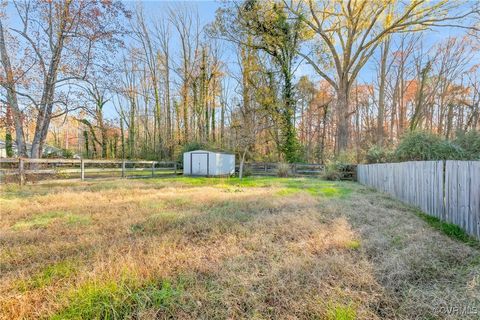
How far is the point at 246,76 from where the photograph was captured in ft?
59.2

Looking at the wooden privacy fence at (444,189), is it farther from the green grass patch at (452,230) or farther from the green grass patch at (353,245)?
the green grass patch at (353,245)

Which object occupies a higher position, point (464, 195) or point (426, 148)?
point (426, 148)

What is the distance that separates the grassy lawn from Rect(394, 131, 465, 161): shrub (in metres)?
3.26

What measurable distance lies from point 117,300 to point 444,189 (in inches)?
195

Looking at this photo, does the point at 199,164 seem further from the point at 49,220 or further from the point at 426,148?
the point at 426,148

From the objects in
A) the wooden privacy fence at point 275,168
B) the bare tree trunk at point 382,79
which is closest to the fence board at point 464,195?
the wooden privacy fence at point 275,168

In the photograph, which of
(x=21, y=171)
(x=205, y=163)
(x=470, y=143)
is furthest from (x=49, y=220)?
(x=205, y=163)

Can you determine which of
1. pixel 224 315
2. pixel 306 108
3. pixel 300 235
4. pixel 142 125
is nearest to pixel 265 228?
pixel 300 235

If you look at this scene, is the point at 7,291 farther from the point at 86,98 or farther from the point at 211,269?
the point at 86,98

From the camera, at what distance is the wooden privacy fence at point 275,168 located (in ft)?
50.6

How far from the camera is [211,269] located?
2248mm

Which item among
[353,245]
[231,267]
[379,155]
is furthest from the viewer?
[379,155]

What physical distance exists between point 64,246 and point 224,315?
220 centimetres

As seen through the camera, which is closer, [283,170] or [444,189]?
[444,189]
